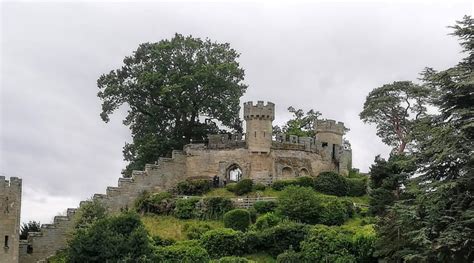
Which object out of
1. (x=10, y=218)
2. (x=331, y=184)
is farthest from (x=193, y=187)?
(x=10, y=218)

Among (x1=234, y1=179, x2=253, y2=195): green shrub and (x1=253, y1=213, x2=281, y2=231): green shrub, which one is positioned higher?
(x1=234, y1=179, x2=253, y2=195): green shrub

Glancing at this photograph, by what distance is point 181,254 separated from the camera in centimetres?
4469

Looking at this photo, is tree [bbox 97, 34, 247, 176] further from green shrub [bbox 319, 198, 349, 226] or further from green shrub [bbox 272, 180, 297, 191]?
green shrub [bbox 319, 198, 349, 226]

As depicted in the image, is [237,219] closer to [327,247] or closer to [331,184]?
[327,247]

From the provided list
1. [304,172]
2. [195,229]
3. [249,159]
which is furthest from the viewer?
[304,172]

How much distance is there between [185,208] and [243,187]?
5392mm

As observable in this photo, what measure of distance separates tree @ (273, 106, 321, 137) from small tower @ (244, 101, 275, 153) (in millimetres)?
7486

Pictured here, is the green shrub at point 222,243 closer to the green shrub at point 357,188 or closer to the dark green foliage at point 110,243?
the dark green foliage at point 110,243

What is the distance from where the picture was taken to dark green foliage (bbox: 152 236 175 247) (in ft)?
156

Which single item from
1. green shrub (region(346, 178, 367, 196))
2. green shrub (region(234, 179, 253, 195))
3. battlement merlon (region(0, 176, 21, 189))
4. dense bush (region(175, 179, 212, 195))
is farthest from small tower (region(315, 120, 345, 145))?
battlement merlon (region(0, 176, 21, 189))

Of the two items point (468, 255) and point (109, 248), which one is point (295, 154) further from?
point (468, 255)

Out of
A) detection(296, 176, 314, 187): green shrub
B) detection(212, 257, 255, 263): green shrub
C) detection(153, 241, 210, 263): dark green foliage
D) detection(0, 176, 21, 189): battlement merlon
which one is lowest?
detection(212, 257, 255, 263): green shrub

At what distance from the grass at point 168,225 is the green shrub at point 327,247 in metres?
8.48

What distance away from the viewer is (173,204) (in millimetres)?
54938
